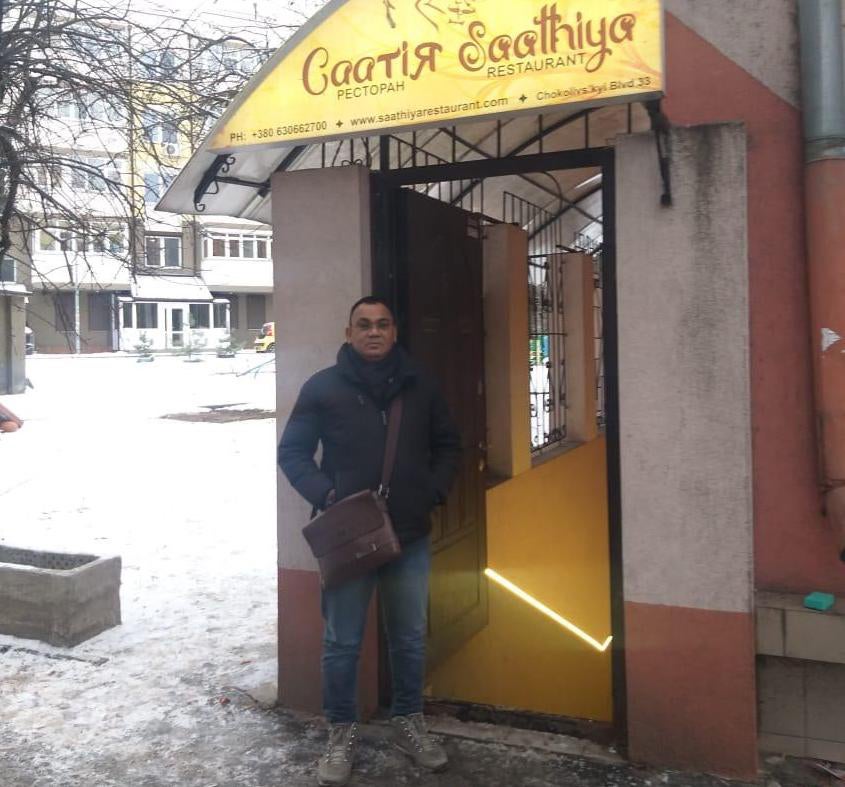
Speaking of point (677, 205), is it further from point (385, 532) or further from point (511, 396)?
point (511, 396)

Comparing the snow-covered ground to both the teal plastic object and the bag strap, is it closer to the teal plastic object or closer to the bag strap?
the bag strap

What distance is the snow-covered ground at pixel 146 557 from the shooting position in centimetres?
414

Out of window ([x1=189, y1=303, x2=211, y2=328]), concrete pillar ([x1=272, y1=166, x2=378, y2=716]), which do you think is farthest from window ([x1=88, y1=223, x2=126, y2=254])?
window ([x1=189, y1=303, x2=211, y2=328])

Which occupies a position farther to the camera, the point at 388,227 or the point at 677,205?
the point at 388,227

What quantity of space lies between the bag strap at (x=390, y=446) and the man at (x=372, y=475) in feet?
0.07

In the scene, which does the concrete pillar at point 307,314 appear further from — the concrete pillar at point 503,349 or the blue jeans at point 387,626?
the concrete pillar at point 503,349

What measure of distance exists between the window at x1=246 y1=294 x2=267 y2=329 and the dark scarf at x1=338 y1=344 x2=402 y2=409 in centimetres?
4881

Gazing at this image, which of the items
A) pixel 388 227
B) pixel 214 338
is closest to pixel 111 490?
pixel 388 227

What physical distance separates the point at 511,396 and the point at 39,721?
4.14m

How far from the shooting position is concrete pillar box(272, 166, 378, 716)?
13.0 feet

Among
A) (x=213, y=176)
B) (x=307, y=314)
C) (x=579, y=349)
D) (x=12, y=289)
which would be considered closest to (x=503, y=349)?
(x=579, y=349)

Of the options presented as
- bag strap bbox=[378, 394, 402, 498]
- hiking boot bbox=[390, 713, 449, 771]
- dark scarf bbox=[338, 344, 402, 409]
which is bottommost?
hiking boot bbox=[390, 713, 449, 771]

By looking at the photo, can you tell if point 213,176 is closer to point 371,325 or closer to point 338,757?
point 371,325

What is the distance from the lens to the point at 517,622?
257 inches
